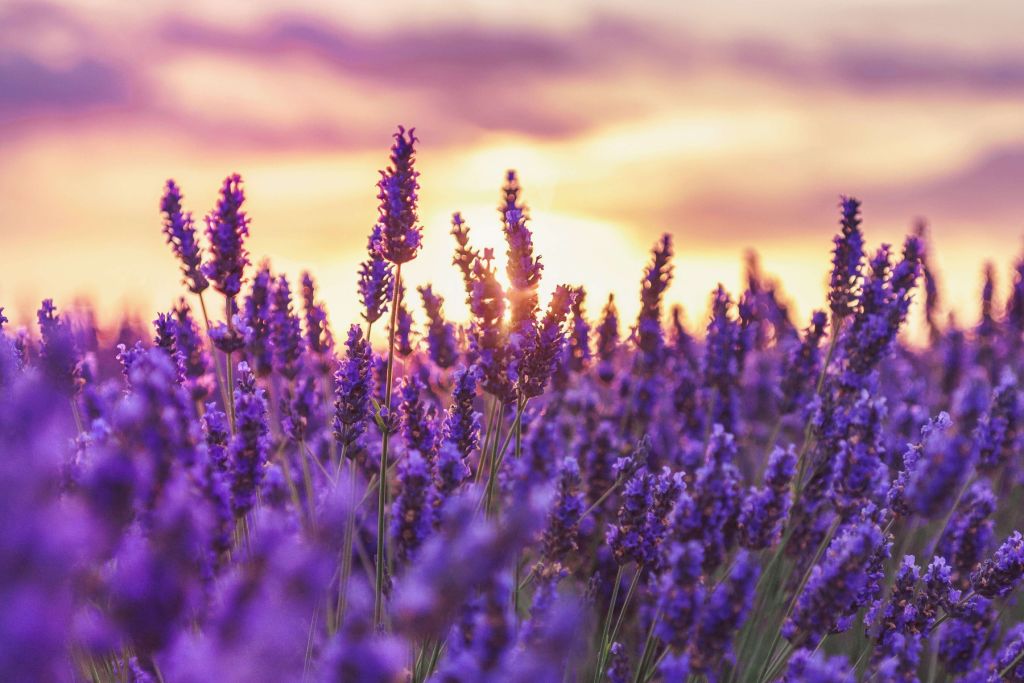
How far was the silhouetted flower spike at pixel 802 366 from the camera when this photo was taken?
4.64 m

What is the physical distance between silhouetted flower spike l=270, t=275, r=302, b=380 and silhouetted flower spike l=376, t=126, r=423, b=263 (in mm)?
669

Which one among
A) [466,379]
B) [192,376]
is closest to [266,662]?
[466,379]

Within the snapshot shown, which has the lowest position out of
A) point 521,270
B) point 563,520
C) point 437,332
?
point 563,520

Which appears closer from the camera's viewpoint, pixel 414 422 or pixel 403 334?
pixel 414 422

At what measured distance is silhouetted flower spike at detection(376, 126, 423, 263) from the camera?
2858mm

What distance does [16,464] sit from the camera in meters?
1.38

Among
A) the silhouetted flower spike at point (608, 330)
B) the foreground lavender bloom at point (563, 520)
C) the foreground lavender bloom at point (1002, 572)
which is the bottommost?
the foreground lavender bloom at point (1002, 572)

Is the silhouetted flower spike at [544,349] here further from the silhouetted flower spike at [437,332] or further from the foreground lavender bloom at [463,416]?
the silhouetted flower spike at [437,332]

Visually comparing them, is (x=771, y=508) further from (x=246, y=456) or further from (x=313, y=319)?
(x=313, y=319)

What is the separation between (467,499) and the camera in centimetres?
215

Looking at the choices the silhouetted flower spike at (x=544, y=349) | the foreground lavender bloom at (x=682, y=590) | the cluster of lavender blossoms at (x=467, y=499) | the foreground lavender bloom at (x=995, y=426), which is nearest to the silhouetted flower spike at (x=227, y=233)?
the cluster of lavender blossoms at (x=467, y=499)

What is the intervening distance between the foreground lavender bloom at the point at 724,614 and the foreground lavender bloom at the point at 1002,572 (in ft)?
3.97

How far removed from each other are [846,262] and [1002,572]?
1418 mm

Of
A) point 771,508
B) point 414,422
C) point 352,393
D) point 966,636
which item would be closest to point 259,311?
point 352,393
